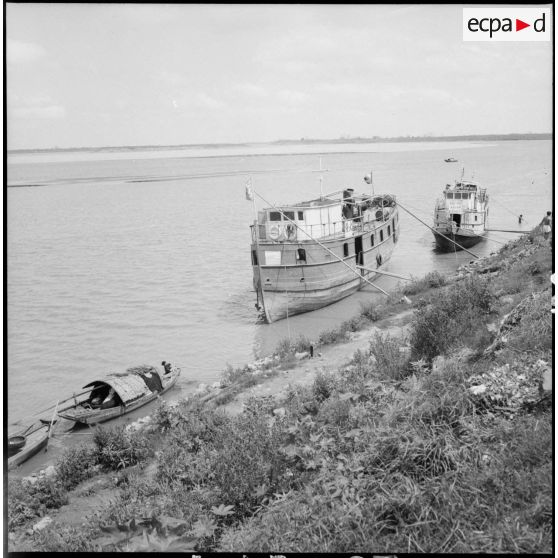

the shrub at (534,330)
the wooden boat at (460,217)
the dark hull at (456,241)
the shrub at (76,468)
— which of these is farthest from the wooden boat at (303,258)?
the shrub at (534,330)

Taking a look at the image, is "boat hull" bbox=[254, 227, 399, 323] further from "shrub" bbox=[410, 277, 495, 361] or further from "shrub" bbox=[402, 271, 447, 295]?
"shrub" bbox=[410, 277, 495, 361]

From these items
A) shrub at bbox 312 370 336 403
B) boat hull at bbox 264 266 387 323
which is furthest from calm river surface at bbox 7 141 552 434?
shrub at bbox 312 370 336 403

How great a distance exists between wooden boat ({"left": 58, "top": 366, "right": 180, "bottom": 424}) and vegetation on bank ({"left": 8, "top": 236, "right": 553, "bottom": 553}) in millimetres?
2679

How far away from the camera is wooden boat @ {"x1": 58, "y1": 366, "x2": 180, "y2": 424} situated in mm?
11297

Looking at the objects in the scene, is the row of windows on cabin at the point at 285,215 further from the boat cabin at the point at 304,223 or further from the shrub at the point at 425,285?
the shrub at the point at 425,285

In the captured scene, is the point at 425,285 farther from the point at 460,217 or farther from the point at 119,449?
the point at 460,217

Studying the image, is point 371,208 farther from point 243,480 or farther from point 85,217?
point 85,217

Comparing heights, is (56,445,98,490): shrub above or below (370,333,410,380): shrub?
below

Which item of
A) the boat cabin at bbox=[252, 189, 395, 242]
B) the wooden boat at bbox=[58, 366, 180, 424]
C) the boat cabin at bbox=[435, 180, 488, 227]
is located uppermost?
the boat cabin at bbox=[435, 180, 488, 227]

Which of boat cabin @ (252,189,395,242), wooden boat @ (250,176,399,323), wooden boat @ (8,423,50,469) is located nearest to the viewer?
wooden boat @ (8,423,50,469)

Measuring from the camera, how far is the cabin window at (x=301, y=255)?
18500mm

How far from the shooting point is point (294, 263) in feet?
61.0

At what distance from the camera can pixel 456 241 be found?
28.4 meters

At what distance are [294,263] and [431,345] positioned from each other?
34.9 ft
